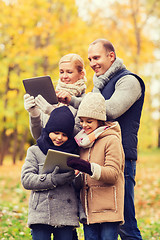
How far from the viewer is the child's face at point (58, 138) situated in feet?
10.1

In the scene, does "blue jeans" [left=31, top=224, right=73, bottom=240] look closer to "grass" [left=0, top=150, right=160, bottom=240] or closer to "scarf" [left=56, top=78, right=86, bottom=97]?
"scarf" [left=56, top=78, right=86, bottom=97]

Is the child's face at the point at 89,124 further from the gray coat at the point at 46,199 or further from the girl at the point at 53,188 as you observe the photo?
the gray coat at the point at 46,199

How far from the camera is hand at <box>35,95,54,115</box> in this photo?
3.32 m

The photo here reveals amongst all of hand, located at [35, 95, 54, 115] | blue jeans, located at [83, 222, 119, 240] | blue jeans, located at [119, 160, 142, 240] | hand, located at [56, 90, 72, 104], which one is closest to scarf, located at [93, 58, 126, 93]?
hand, located at [56, 90, 72, 104]

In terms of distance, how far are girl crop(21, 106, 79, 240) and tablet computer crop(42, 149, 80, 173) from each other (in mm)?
43

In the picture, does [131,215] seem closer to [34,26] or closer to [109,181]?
[109,181]

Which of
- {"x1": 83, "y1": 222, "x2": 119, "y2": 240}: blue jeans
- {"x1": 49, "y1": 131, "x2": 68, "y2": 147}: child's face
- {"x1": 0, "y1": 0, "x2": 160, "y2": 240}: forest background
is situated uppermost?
{"x1": 0, "y1": 0, "x2": 160, "y2": 240}: forest background

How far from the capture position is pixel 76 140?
3.12 meters

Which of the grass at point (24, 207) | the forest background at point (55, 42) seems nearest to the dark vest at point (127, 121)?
the grass at point (24, 207)

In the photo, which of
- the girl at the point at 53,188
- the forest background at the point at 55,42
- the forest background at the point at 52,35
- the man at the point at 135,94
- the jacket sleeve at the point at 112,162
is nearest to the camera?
the jacket sleeve at the point at 112,162

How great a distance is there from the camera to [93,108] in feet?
10.0

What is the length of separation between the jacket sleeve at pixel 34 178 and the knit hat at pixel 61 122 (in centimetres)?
33

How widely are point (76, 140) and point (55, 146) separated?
0.63 ft

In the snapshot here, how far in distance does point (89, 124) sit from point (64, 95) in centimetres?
43
